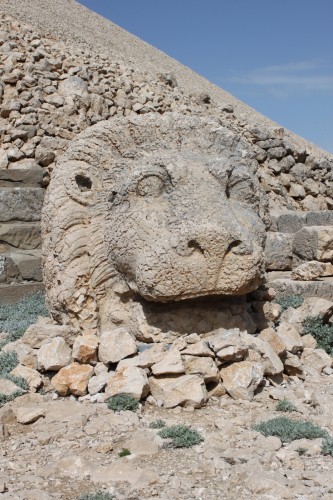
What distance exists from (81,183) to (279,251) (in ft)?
14.1

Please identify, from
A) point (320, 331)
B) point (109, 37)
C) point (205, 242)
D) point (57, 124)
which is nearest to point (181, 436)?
point (205, 242)

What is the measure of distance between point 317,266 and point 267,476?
17.1 ft

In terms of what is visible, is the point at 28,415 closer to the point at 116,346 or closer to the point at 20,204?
the point at 116,346

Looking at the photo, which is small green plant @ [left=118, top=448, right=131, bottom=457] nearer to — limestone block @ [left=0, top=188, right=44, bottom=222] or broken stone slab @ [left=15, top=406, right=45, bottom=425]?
broken stone slab @ [left=15, top=406, right=45, bottom=425]

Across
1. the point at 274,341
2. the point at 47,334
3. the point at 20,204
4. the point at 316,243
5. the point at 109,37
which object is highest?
the point at 109,37

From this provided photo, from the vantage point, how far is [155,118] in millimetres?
6047

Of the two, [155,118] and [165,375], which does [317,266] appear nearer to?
[155,118]

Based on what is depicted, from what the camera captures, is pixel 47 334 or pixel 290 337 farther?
pixel 290 337

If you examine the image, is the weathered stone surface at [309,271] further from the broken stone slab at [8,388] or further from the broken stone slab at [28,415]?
the broken stone slab at [28,415]

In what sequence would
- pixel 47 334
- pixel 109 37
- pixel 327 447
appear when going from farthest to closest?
1. pixel 109 37
2. pixel 47 334
3. pixel 327 447

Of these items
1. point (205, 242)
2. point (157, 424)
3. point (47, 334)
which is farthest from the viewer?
point (47, 334)

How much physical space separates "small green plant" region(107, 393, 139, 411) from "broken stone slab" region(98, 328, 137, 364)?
45 cm

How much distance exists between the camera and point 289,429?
4.35 meters

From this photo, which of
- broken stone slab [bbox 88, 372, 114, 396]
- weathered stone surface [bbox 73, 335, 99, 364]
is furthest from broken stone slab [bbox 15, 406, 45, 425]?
weathered stone surface [bbox 73, 335, 99, 364]
